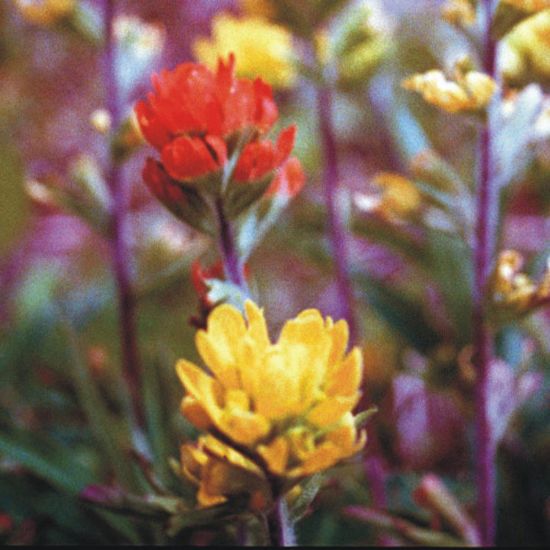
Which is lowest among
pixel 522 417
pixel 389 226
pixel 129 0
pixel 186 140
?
pixel 522 417

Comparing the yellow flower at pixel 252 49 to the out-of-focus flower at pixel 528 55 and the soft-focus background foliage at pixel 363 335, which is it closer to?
the soft-focus background foliage at pixel 363 335

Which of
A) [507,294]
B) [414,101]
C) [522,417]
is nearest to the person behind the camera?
[507,294]

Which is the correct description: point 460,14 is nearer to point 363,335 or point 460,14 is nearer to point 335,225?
point 335,225

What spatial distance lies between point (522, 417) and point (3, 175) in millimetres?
633

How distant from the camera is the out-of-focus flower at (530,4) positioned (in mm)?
358

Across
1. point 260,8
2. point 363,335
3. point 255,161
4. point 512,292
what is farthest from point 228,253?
point 363,335

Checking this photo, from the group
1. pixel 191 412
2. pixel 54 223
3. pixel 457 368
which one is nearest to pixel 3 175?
pixel 54 223

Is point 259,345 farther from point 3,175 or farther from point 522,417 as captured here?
point 3,175

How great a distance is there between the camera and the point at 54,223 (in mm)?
1353

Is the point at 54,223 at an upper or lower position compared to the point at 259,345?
lower

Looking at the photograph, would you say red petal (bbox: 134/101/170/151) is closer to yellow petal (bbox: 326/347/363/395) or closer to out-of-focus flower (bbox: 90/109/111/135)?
yellow petal (bbox: 326/347/363/395)

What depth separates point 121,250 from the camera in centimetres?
54

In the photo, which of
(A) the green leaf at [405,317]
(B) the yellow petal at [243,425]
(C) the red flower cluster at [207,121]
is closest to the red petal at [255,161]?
(C) the red flower cluster at [207,121]

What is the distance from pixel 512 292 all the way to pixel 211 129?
0.19 m
